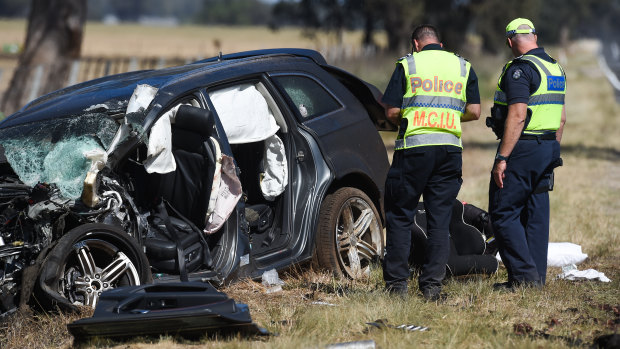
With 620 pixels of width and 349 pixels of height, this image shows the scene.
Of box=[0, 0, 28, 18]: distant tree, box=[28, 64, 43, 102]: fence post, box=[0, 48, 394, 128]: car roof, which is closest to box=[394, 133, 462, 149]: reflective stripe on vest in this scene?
box=[0, 48, 394, 128]: car roof

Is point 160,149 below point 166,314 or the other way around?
the other way around

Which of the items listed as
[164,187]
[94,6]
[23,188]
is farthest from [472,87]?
[94,6]

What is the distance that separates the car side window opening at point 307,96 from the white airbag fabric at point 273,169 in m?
0.32

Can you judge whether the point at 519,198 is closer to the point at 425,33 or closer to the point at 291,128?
the point at 425,33

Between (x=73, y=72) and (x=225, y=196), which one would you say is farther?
(x=73, y=72)

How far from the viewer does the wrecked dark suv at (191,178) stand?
4.95m

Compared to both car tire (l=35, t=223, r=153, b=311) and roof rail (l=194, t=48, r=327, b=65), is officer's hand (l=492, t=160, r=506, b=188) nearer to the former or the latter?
roof rail (l=194, t=48, r=327, b=65)

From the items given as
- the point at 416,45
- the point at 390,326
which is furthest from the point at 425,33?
the point at 390,326

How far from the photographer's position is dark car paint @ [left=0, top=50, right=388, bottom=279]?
5.61 m

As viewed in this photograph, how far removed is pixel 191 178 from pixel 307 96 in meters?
1.39

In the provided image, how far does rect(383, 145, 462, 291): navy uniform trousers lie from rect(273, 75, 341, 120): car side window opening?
1021 millimetres

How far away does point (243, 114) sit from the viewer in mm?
5945

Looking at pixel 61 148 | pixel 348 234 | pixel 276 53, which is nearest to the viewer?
pixel 61 148

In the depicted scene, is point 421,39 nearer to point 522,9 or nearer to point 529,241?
point 529,241
